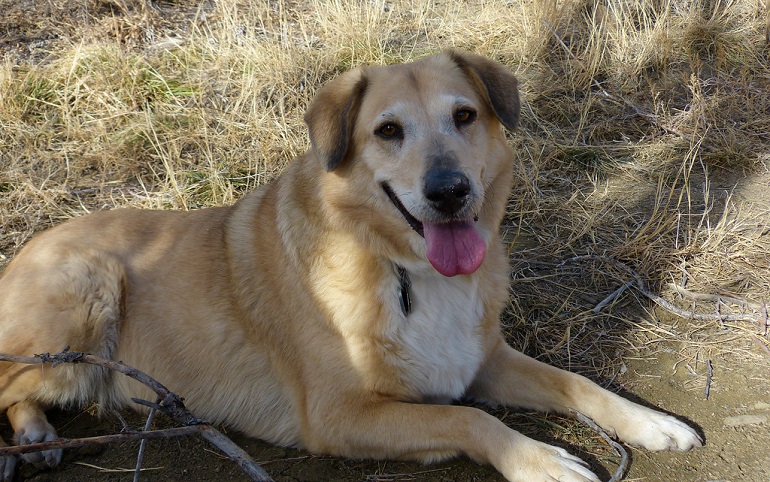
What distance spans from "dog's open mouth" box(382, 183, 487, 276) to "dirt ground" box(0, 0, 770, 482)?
2.63 feet

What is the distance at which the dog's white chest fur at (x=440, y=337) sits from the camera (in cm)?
270

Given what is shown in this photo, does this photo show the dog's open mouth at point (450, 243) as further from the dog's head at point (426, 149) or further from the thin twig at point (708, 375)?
the thin twig at point (708, 375)

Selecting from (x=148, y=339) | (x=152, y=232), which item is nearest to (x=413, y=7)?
(x=152, y=232)

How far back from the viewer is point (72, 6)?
19.6ft

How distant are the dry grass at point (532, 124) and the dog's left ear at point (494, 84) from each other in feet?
3.77

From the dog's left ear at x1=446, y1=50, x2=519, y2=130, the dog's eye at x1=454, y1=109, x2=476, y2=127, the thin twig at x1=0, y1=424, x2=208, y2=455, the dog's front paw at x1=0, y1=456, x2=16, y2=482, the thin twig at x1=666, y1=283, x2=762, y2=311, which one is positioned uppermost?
the dog's left ear at x1=446, y1=50, x2=519, y2=130

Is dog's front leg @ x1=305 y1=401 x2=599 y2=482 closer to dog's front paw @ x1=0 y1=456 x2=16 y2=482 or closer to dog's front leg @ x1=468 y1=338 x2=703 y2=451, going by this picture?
dog's front leg @ x1=468 y1=338 x2=703 y2=451

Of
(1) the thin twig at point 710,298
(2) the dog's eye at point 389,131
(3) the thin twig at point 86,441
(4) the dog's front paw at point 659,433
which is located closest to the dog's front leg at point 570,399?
(4) the dog's front paw at point 659,433

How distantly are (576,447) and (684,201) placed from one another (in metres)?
2.20

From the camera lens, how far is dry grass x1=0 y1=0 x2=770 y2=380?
369 cm

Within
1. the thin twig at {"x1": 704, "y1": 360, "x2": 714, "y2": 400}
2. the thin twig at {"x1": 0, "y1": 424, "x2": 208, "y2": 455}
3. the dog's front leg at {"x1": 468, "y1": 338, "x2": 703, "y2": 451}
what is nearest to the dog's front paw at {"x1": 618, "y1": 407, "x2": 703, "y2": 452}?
the dog's front leg at {"x1": 468, "y1": 338, "x2": 703, "y2": 451}

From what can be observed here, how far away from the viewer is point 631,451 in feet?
8.75

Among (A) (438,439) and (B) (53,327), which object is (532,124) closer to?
(A) (438,439)

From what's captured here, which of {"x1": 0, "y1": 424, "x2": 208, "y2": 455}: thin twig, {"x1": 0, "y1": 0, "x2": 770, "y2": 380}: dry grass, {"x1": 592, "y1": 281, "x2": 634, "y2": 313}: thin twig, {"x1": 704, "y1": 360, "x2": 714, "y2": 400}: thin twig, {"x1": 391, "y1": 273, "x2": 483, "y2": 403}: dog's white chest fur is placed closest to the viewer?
{"x1": 0, "y1": 424, "x2": 208, "y2": 455}: thin twig
